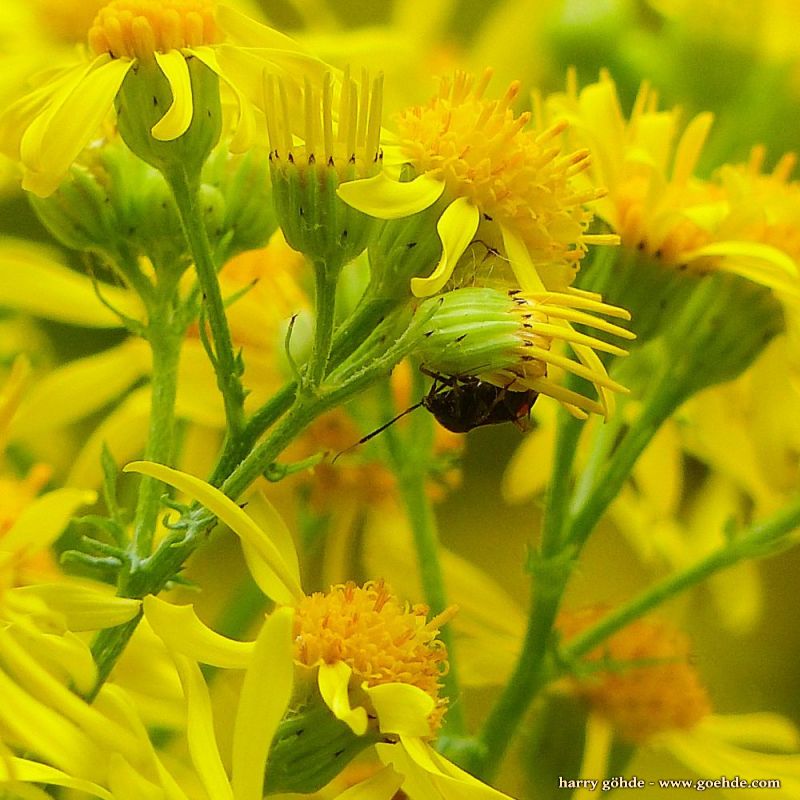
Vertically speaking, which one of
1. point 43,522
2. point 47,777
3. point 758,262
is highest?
point 758,262

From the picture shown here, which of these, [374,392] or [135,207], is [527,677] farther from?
[135,207]

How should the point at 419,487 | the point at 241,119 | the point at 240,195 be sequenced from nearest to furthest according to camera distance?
the point at 241,119, the point at 240,195, the point at 419,487

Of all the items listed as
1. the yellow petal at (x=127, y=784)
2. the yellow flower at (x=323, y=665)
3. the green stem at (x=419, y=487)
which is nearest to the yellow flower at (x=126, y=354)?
the green stem at (x=419, y=487)

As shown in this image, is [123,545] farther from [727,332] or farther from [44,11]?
[44,11]

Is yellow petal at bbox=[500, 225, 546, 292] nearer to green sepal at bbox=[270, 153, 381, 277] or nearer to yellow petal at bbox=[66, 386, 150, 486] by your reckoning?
green sepal at bbox=[270, 153, 381, 277]

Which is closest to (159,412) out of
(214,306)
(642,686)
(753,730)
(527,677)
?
(214,306)

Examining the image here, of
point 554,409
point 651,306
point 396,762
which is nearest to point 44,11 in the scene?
point 554,409
